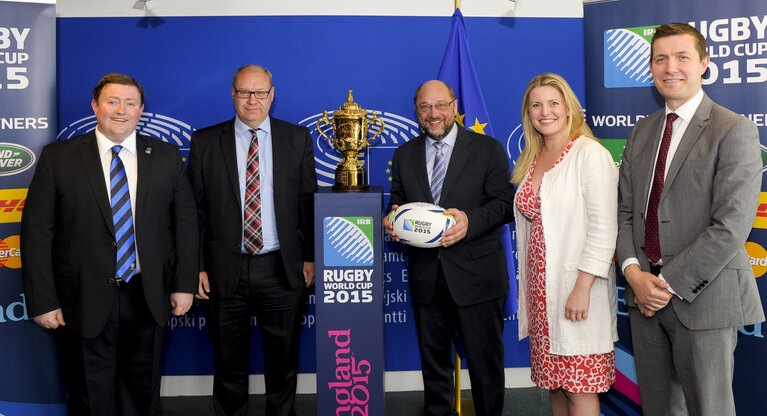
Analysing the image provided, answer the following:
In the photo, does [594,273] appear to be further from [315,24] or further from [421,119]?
[315,24]

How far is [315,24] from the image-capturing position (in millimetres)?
3787

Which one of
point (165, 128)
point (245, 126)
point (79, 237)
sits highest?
point (165, 128)

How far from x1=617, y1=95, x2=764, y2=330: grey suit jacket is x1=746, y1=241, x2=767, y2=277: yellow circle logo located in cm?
78

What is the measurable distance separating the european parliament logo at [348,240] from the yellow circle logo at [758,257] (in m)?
1.86

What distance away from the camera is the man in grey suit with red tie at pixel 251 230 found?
2.88 metres

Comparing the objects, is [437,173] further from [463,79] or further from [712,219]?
[712,219]

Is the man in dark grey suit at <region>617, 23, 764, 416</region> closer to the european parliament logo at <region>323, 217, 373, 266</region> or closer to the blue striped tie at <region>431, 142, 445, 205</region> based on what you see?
the blue striped tie at <region>431, 142, 445, 205</region>

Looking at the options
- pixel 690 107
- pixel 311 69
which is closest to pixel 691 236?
pixel 690 107

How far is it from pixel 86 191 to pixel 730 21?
10.2 feet

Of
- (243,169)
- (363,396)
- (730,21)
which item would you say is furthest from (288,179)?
(730,21)

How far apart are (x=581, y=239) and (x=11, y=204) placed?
2.80 m

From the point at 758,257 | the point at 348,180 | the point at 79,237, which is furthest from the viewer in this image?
the point at 348,180

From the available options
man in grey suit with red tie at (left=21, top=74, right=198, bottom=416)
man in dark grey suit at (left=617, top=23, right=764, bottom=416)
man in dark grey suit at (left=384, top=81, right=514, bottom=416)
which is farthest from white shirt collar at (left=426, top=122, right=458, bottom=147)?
man in grey suit with red tie at (left=21, top=74, right=198, bottom=416)

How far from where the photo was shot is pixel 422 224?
256 cm
